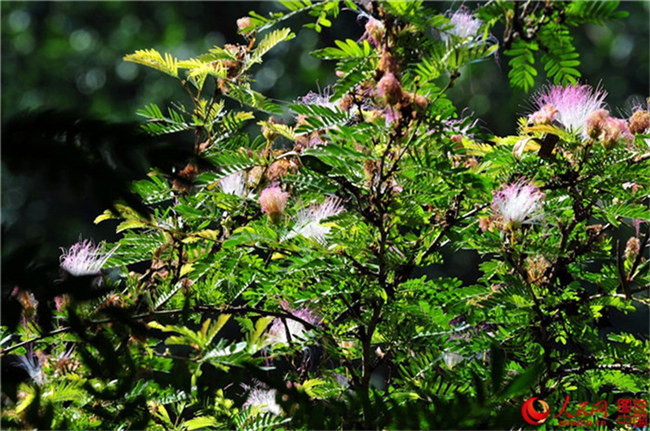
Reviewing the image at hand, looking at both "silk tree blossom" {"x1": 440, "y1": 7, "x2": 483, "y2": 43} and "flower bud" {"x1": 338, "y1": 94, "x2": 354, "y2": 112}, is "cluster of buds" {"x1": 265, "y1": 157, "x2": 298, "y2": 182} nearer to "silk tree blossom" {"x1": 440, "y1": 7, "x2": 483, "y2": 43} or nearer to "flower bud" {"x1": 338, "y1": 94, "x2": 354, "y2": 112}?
"flower bud" {"x1": 338, "y1": 94, "x2": 354, "y2": 112}

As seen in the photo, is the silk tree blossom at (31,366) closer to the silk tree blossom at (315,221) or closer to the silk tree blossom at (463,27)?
the silk tree blossom at (315,221)

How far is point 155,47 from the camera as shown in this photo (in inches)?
270

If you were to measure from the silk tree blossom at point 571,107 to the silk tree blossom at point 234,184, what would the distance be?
0.38m

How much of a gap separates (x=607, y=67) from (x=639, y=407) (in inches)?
262

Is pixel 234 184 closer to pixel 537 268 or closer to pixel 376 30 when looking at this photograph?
pixel 376 30

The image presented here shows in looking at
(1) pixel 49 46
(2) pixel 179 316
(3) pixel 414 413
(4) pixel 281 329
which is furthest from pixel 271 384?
(1) pixel 49 46

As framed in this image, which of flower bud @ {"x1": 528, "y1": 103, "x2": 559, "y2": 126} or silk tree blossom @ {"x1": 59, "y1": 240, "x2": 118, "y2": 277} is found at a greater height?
flower bud @ {"x1": 528, "y1": 103, "x2": 559, "y2": 126}

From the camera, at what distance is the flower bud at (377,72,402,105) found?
75 cm

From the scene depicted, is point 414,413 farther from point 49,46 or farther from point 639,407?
point 49,46

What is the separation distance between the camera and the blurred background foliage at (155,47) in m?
6.37

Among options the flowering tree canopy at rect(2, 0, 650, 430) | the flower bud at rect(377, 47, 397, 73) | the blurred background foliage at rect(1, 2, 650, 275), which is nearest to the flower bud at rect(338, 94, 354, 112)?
the flowering tree canopy at rect(2, 0, 650, 430)

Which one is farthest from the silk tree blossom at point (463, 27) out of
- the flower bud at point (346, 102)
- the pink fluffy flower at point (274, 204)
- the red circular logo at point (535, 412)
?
the red circular logo at point (535, 412)

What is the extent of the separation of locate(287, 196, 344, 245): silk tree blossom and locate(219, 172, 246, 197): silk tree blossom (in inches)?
3.7

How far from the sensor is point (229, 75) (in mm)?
1093
